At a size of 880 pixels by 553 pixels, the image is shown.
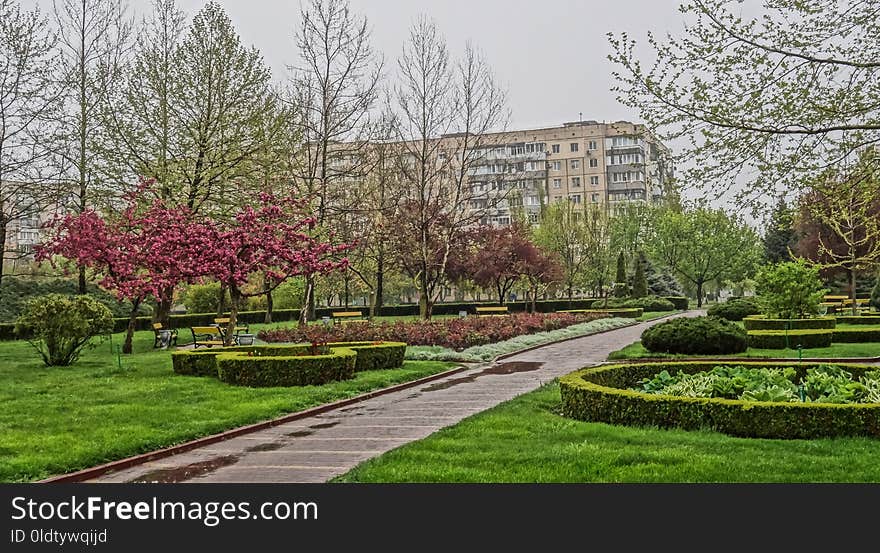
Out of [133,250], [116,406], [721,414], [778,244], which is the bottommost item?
[116,406]

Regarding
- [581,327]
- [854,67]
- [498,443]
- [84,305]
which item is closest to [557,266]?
[581,327]

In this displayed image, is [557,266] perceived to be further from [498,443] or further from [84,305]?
[498,443]

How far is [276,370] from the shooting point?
14.0 meters

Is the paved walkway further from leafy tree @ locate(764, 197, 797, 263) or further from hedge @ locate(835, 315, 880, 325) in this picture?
leafy tree @ locate(764, 197, 797, 263)

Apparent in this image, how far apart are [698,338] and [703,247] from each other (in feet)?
132

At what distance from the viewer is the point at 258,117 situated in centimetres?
2578

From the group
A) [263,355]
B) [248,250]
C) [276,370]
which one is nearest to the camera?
[276,370]

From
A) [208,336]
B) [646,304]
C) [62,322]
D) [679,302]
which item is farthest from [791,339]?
[679,302]

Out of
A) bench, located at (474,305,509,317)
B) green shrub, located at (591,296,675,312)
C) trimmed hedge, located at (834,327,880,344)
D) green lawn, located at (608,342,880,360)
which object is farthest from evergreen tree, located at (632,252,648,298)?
green lawn, located at (608,342,880,360)

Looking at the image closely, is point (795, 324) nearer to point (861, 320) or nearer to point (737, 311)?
point (861, 320)

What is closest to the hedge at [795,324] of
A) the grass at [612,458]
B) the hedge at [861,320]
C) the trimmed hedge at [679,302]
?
the hedge at [861,320]

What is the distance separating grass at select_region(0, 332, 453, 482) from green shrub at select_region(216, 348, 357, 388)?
1.02 feet

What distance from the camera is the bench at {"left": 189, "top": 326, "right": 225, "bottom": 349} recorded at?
782 inches

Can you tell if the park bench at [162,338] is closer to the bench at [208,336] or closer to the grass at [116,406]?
the bench at [208,336]
